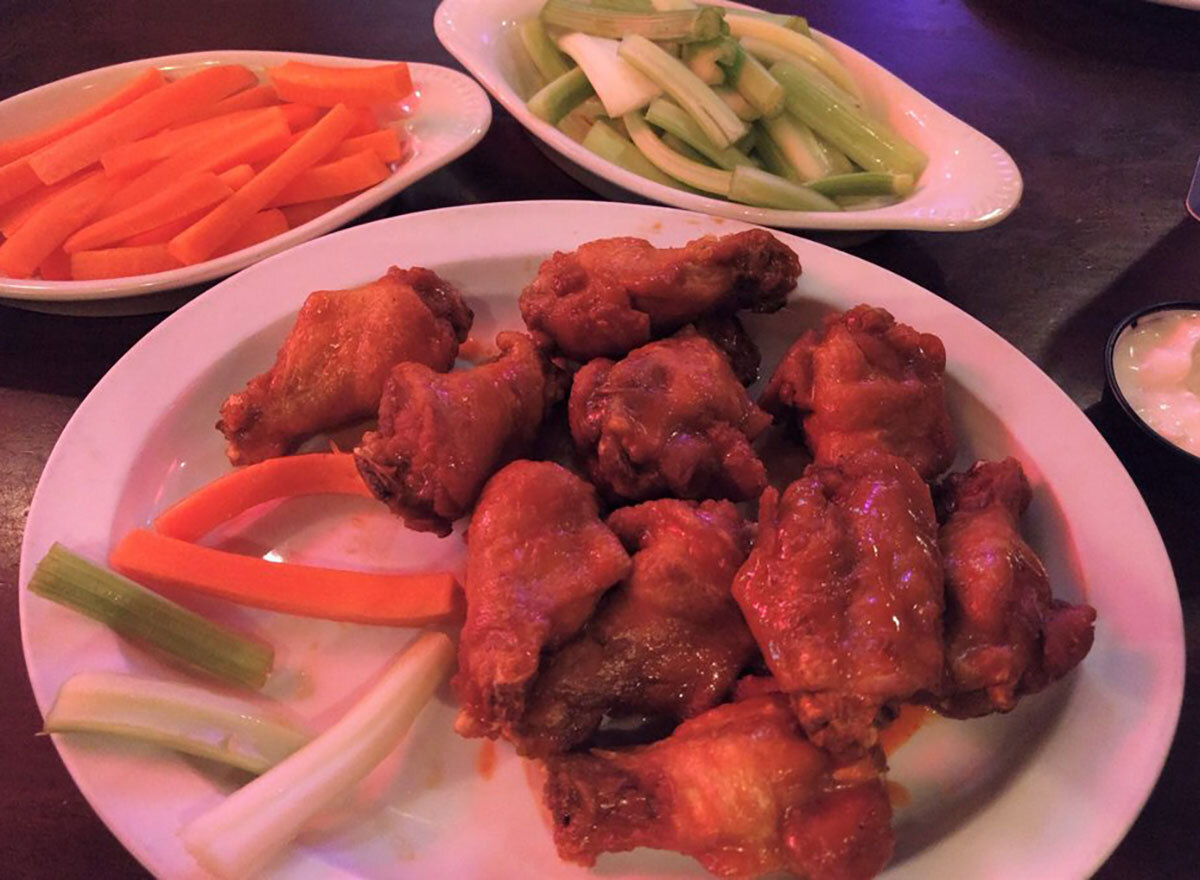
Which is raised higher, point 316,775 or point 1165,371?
point 1165,371

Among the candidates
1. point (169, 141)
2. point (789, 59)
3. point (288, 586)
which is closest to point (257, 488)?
point (288, 586)

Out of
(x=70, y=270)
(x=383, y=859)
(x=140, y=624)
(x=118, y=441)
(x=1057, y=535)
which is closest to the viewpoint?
(x=383, y=859)

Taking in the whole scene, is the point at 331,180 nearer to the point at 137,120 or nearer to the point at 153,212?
the point at 153,212

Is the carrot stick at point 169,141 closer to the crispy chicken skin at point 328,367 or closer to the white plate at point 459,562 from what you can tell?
the white plate at point 459,562

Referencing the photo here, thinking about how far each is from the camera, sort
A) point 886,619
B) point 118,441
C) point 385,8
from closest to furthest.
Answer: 1. point 886,619
2. point 118,441
3. point 385,8

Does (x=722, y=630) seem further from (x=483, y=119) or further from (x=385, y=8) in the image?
(x=385, y=8)

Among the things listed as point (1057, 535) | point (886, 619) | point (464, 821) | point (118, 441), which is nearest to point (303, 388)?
point (118, 441)
